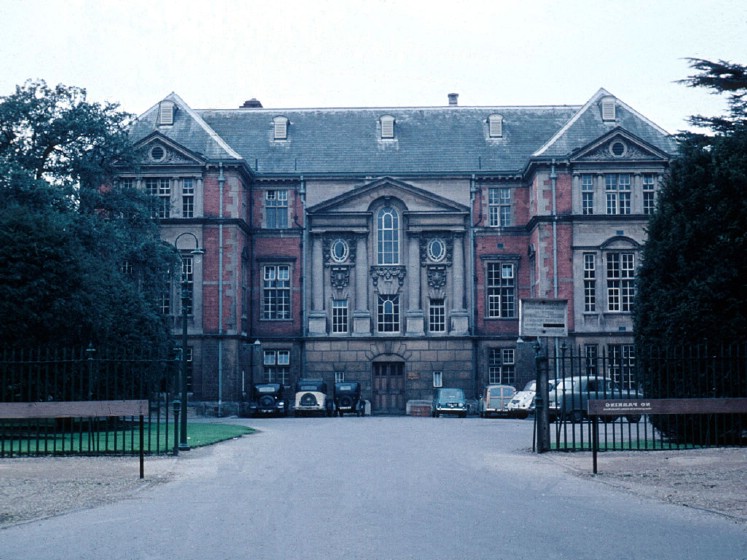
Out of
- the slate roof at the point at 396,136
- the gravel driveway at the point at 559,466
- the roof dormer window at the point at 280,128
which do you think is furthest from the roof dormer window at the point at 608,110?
the gravel driveway at the point at 559,466

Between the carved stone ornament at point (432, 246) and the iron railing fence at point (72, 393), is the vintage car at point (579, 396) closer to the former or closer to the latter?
the iron railing fence at point (72, 393)

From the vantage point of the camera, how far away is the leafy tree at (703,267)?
82.6ft

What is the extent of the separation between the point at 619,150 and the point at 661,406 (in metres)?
34.7

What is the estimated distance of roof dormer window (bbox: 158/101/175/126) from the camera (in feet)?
183

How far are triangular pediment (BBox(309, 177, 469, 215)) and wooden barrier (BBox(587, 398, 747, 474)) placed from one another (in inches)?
1414

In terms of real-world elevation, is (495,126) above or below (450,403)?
above

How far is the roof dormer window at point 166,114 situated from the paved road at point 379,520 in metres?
38.1

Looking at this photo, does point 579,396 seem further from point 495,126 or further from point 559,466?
point 495,126

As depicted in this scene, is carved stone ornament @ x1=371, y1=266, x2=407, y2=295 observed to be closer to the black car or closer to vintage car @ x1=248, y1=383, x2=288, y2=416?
the black car

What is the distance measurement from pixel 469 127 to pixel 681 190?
3356cm

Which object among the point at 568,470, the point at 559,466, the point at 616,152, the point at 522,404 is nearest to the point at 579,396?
the point at 559,466

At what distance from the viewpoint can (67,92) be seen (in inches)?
1666

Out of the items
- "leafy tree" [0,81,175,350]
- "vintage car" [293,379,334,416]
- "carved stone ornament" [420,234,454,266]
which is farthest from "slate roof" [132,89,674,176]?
"vintage car" [293,379,334,416]

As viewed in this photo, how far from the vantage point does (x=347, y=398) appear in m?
52.9
